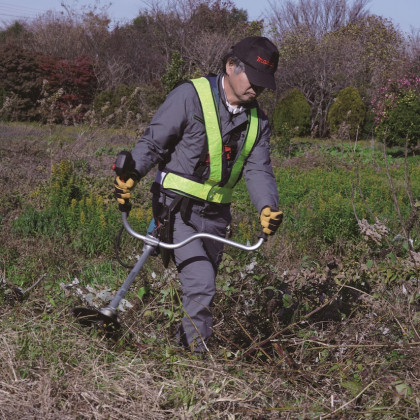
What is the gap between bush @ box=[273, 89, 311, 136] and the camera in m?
18.9

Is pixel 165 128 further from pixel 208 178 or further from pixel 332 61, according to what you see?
pixel 332 61

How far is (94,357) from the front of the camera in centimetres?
275

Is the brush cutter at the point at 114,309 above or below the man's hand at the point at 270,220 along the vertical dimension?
below

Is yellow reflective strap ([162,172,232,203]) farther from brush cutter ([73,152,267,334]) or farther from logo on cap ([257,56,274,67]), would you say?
logo on cap ([257,56,274,67])

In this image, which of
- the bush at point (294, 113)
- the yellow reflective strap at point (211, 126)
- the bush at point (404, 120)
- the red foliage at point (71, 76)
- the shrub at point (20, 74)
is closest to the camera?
the yellow reflective strap at point (211, 126)

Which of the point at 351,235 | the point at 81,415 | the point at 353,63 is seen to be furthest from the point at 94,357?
the point at 353,63

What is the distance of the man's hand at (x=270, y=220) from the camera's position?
3.04 m

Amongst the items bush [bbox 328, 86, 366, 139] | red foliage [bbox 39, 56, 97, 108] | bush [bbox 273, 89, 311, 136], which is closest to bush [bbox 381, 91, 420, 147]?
bush [bbox 328, 86, 366, 139]

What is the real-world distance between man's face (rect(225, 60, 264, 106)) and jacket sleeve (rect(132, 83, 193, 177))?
219mm

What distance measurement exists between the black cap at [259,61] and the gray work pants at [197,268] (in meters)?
0.73

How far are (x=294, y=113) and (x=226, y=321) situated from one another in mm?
15698

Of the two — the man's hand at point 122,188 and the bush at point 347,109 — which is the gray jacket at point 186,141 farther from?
the bush at point 347,109

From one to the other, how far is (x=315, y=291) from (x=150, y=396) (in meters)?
1.97

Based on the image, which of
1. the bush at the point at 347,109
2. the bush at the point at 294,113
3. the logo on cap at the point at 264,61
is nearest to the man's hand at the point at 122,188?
the logo on cap at the point at 264,61
